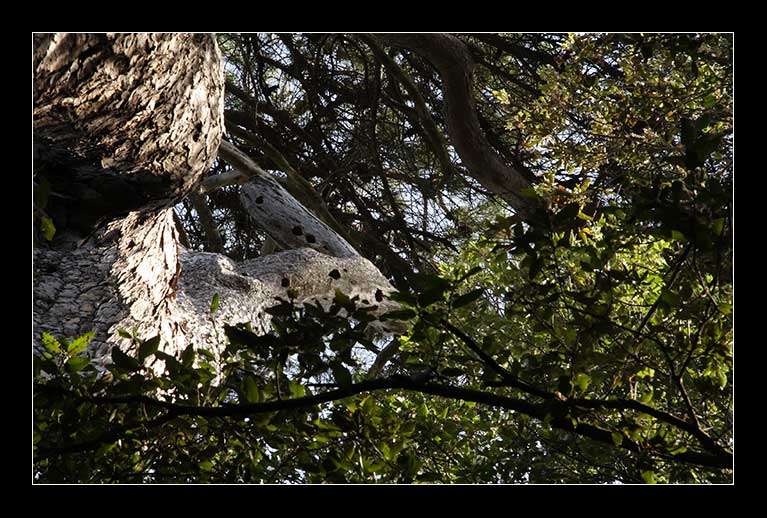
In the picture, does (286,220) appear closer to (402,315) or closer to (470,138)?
(470,138)

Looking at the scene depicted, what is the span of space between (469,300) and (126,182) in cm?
85

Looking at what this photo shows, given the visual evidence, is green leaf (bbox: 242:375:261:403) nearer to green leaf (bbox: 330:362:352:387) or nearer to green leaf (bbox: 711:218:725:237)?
green leaf (bbox: 330:362:352:387)

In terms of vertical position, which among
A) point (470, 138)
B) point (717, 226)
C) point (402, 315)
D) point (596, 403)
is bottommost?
point (596, 403)

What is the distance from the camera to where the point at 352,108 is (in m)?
3.55

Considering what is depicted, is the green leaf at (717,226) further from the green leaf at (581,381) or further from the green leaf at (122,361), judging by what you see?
the green leaf at (122,361)

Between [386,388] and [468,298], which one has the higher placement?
[468,298]

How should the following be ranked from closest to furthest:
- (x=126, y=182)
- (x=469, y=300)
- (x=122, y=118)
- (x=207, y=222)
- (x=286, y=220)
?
1. (x=469, y=300)
2. (x=122, y=118)
3. (x=126, y=182)
4. (x=286, y=220)
5. (x=207, y=222)

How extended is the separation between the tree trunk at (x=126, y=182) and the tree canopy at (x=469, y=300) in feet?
0.30

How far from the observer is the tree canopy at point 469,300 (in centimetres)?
118

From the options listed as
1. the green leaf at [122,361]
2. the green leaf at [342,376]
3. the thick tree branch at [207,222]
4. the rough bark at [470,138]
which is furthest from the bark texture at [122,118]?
the thick tree branch at [207,222]

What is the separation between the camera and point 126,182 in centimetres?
155

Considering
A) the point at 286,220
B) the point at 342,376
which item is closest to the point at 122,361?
the point at 342,376

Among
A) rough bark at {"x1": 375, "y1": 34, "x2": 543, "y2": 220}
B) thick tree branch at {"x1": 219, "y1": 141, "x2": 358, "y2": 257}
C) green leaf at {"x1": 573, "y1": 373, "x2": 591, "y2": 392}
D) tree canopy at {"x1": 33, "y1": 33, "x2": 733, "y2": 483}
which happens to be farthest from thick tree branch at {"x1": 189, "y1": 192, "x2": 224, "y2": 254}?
green leaf at {"x1": 573, "y1": 373, "x2": 591, "y2": 392}

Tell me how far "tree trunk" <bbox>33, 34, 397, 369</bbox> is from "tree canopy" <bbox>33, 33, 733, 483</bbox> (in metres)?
0.09
